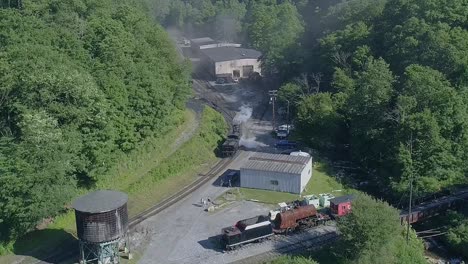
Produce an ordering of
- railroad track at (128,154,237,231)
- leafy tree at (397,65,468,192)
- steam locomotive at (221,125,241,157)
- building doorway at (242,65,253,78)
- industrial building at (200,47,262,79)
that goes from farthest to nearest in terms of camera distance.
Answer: building doorway at (242,65,253,78) → industrial building at (200,47,262,79) → steam locomotive at (221,125,241,157) → leafy tree at (397,65,468,192) → railroad track at (128,154,237,231)

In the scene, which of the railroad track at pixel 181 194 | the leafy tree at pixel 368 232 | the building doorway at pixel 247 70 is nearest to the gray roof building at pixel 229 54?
the building doorway at pixel 247 70

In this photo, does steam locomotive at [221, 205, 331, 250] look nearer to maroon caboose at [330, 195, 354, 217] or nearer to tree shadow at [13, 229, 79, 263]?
maroon caboose at [330, 195, 354, 217]

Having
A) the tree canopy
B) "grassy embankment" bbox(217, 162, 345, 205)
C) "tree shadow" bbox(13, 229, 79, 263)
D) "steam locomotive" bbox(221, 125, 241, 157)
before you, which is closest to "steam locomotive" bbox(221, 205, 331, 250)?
"grassy embankment" bbox(217, 162, 345, 205)

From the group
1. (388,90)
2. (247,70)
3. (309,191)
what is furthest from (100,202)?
(247,70)

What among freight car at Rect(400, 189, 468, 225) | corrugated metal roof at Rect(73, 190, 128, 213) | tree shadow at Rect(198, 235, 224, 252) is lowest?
freight car at Rect(400, 189, 468, 225)

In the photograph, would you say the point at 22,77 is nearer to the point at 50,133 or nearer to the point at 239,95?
the point at 50,133

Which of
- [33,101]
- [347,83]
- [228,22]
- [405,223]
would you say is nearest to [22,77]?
[33,101]

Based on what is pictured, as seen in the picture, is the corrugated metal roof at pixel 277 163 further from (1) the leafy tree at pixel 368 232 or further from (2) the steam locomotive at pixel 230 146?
(1) the leafy tree at pixel 368 232
